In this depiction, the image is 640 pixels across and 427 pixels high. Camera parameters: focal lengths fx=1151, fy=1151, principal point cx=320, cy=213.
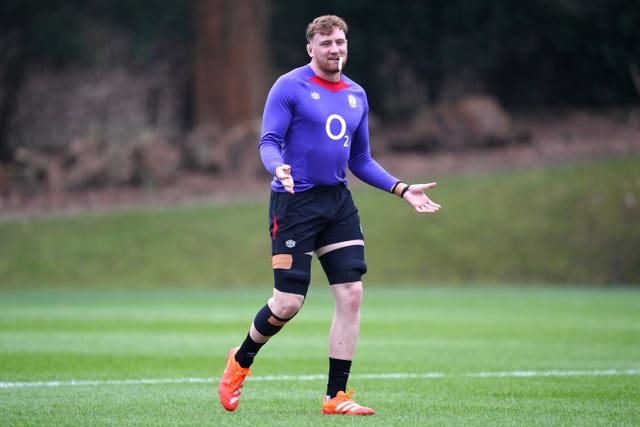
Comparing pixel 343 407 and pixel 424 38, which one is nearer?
pixel 343 407

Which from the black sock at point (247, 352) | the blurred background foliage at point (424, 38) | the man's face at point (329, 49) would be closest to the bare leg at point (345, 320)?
the black sock at point (247, 352)

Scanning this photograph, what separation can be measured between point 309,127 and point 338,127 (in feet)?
0.66

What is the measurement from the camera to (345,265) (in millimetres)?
7480

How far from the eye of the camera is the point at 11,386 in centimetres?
863

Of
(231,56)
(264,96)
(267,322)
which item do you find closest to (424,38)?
(264,96)

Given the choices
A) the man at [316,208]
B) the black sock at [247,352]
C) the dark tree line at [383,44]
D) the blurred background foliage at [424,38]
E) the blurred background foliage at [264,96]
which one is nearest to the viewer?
the man at [316,208]

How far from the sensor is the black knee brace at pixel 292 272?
24.3 feet

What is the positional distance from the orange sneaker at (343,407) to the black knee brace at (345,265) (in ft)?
2.44

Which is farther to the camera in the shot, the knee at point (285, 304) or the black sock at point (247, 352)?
the black sock at point (247, 352)

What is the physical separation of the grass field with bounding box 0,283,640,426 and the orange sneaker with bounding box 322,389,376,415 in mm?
133

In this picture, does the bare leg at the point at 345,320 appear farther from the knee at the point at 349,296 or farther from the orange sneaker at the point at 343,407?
the orange sneaker at the point at 343,407

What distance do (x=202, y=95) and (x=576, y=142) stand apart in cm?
1003

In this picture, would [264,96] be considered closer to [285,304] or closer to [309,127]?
[309,127]

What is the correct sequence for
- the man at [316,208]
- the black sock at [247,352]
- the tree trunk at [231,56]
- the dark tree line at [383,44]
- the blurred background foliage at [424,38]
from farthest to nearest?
the blurred background foliage at [424,38] → the dark tree line at [383,44] → the tree trunk at [231,56] → the black sock at [247,352] → the man at [316,208]
